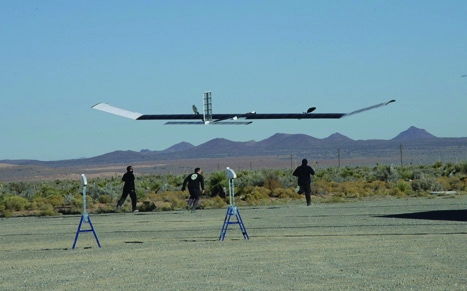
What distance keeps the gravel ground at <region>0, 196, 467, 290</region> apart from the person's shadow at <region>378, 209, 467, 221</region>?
0.03 metres

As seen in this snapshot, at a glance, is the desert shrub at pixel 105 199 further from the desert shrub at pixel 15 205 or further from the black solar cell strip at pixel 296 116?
the black solar cell strip at pixel 296 116

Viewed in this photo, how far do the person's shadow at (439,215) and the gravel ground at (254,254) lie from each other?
3cm

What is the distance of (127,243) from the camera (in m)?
22.4

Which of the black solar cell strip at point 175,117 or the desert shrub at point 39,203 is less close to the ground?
the black solar cell strip at point 175,117

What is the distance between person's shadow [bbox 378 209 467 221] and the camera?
88.7ft

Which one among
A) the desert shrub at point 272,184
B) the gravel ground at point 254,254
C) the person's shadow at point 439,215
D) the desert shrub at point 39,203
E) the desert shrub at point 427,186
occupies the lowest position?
the gravel ground at point 254,254

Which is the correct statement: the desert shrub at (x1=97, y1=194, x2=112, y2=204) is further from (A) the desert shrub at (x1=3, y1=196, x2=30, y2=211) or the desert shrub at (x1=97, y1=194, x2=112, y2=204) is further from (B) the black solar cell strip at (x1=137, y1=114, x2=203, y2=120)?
(B) the black solar cell strip at (x1=137, y1=114, x2=203, y2=120)

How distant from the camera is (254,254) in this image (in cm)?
1845

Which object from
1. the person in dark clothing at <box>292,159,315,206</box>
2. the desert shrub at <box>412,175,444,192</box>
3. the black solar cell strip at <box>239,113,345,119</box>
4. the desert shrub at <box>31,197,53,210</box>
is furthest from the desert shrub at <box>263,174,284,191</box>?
the black solar cell strip at <box>239,113,345,119</box>

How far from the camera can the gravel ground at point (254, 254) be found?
14.6m

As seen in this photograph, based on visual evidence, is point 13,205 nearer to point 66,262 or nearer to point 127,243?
point 127,243

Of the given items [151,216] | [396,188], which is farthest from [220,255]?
[396,188]

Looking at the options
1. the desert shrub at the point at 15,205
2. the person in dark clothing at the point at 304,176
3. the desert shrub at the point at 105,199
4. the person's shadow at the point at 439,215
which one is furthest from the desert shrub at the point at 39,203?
the person's shadow at the point at 439,215

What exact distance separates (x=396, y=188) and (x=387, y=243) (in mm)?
27934
